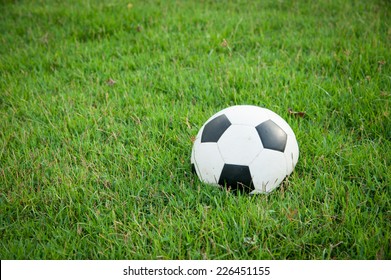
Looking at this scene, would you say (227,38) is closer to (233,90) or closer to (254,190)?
(233,90)

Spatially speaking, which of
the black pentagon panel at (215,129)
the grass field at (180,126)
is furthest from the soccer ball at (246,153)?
the grass field at (180,126)

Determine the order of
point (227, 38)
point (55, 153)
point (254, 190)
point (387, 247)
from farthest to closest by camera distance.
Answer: point (227, 38) → point (55, 153) → point (254, 190) → point (387, 247)

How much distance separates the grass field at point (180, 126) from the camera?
2.32 m

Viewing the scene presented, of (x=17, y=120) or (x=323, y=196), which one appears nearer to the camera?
(x=323, y=196)

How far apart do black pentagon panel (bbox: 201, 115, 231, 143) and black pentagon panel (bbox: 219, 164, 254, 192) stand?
241 millimetres

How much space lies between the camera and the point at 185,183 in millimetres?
2752

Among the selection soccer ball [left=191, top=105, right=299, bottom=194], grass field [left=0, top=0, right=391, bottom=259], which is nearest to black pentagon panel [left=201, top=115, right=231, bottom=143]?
soccer ball [left=191, top=105, right=299, bottom=194]

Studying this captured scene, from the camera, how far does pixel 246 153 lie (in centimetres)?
249

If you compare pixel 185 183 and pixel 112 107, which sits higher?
pixel 112 107

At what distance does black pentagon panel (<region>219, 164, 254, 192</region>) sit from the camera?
248 cm

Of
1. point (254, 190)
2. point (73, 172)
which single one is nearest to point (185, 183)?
point (254, 190)

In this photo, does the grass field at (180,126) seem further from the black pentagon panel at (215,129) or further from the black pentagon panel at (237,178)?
the black pentagon panel at (215,129)

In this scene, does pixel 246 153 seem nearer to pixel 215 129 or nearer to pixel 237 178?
pixel 237 178

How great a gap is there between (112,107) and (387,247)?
106 inches
